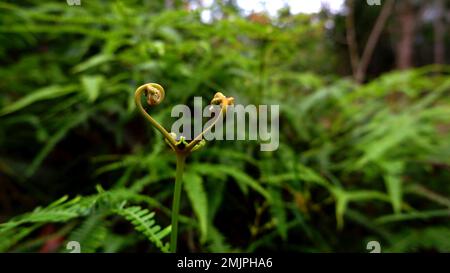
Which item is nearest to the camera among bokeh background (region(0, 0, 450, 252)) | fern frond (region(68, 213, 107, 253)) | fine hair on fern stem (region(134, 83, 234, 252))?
fine hair on fern stem (region(134, 83, 234, 252))

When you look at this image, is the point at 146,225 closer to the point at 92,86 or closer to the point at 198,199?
the point at 198,199

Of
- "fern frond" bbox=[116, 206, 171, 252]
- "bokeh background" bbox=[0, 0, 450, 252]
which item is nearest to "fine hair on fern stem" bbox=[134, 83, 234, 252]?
"fern frond" bbox=[116, 206, 171, 252]

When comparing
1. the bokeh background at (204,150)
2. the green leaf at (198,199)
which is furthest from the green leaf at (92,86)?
the green leaf at (198,199)

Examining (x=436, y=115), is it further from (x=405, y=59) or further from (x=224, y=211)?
(x=405, y=59)

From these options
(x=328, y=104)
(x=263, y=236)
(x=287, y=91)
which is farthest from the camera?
(x=287, y=91)

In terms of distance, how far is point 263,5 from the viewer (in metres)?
1.14

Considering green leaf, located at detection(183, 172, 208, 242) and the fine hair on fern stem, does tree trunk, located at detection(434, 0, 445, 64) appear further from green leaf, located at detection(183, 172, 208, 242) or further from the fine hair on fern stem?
the fine hair on fern stem

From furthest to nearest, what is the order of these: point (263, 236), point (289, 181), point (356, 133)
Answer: point (356, 133)
point (289, 181)
point (263, 236)

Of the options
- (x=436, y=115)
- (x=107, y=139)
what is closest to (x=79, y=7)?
(x=107, y=139)

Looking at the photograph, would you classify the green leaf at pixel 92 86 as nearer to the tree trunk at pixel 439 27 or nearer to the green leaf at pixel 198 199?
the green leaf at pixel 198 199

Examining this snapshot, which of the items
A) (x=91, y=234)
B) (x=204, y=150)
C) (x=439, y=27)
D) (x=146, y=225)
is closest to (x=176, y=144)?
(x=146, y=225)

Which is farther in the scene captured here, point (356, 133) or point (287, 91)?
point (287, 91)

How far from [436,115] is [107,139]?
42.3 inches

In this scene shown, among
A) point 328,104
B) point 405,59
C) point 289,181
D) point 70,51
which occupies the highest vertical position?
point 405,59
